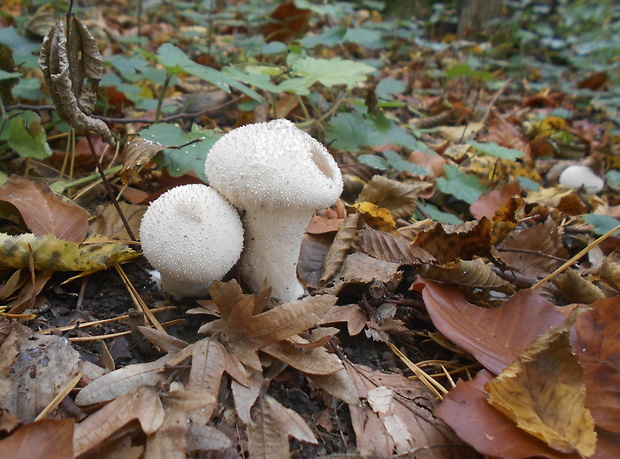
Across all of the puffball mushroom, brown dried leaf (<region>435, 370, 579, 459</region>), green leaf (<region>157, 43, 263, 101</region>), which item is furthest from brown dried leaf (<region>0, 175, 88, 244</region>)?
brown dried leaf (<region>435, 370, 579, 459</region>)

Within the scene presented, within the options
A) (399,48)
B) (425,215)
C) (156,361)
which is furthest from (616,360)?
(399,48)

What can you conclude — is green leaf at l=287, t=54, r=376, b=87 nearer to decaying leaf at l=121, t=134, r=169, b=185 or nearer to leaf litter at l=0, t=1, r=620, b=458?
leaf litter at l=0, t=1, r=620, b=458

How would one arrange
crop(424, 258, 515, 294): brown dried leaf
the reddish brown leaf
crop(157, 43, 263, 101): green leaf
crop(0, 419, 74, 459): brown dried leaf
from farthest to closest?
the reddish brown leaf < crop(157, 43, 263, 101): green leaf < crop(424, 258, 515, 294): brown dried leaf < crop(0, 419, 74, 459): brown dried leaf

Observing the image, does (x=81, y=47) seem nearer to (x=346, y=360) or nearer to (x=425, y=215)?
(x=346, y=360)

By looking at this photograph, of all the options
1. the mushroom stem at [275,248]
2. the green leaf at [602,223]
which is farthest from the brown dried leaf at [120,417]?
the green leaf at [602,223]

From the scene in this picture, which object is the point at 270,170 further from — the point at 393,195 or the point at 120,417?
the point at 393,195

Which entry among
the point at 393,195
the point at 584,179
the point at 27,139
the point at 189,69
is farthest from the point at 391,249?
the point at 584,179

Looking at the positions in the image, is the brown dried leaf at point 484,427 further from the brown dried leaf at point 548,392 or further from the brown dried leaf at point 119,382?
the brown dried leaf at point 119,382
